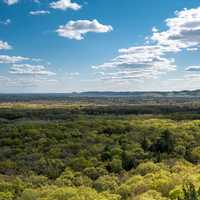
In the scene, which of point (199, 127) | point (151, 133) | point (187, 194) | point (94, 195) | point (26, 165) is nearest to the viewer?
point (187, 194)

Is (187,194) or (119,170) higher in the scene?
(187,194)

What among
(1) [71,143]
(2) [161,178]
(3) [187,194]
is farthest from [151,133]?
(3) [187,194]

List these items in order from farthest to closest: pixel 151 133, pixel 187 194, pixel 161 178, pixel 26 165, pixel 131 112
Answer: pixel 131 112
pixel 151 133
pixel 26 165
pixel 161 178
pixel 187 194

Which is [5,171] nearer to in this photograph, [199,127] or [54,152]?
[54,152]

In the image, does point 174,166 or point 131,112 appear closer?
point 174,166

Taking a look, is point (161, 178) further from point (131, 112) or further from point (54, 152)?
point (131, 112)

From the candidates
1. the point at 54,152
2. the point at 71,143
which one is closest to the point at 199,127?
the point at 71,143

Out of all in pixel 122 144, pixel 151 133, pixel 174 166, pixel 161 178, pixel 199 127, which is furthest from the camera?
pixel 199 127
